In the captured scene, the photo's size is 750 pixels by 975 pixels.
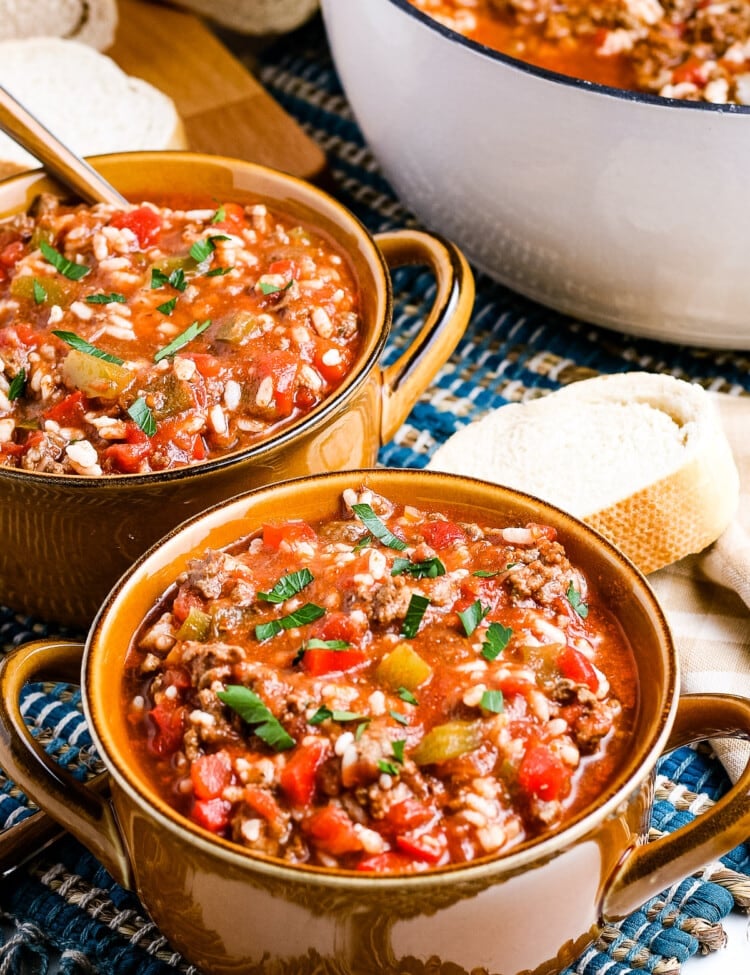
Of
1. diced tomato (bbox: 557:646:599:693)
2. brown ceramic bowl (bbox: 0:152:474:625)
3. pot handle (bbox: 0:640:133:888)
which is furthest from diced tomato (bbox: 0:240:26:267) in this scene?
diced tomato (bbox: 557:646:599:693)

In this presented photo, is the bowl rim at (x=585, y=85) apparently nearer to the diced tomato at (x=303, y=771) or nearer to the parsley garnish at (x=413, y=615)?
the parsley garnish at (x=413, y=615)

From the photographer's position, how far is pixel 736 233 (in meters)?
3.44

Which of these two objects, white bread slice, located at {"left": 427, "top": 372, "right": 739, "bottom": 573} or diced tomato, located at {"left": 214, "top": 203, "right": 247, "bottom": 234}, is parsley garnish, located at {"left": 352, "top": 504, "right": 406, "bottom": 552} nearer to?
white bread slice, located at {"left": 427, "top": 372, "right": 739, "bottom": 573}

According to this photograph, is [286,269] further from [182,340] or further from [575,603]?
[575,603]

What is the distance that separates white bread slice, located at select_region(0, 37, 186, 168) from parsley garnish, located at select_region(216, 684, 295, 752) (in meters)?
2.81

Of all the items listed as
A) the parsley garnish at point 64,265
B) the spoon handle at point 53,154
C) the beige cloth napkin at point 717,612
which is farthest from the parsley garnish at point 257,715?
the spoon handle at point 53,154

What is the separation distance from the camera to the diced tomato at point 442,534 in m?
2.59

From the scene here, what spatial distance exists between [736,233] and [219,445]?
1.59 meters

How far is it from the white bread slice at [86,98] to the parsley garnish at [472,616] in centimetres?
271

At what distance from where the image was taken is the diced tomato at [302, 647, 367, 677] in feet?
7.51

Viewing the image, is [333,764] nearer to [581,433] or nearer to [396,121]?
[581,433]

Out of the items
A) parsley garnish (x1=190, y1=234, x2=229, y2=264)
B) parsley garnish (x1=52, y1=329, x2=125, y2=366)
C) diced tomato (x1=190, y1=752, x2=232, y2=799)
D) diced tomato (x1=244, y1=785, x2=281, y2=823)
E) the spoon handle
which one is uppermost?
the spoon handle

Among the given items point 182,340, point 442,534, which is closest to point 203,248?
point 182,340

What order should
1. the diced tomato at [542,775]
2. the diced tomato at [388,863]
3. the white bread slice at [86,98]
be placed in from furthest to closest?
the white bread slice at [86,98] → the diced tomato at [542,775] → the diced tomato at [388,863]
